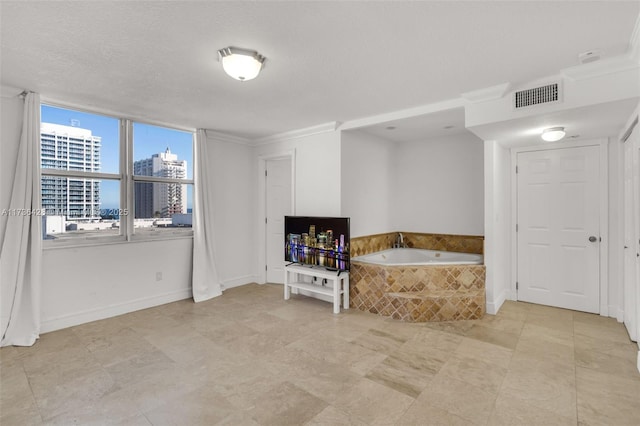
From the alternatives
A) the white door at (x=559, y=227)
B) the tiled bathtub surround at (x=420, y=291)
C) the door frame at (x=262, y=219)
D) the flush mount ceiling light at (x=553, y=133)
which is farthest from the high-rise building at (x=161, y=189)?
the white door at (x=559, y=227)

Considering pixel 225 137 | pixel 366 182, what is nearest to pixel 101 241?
pixel 225 137

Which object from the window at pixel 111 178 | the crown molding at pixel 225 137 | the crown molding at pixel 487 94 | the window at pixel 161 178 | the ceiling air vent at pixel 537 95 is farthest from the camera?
the crown molding at pixel 225 137

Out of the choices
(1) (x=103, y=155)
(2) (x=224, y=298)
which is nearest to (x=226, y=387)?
(2) (x=224, y=298)

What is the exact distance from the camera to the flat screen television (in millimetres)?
3990

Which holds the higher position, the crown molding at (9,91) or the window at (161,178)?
the crown molding at (9,91)

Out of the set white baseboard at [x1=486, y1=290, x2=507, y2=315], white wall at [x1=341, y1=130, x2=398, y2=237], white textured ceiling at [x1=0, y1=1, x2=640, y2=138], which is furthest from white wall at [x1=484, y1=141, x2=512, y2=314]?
white wall at [x1=341, y1=130, x2=398, y2=237]

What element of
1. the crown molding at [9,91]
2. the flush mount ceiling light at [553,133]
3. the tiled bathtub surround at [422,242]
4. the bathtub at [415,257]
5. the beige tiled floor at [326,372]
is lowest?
the beige tiled floor at [326,372]

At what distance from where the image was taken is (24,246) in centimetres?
314

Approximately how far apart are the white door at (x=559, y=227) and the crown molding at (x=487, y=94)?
159cm

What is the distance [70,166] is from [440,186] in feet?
16.4

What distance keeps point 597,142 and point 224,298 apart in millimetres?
5225

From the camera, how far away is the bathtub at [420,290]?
11.7 ft

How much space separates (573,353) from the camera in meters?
2.79

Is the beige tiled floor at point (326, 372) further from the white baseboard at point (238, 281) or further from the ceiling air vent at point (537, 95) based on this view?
the ceiling air vent at point (537, 95)
